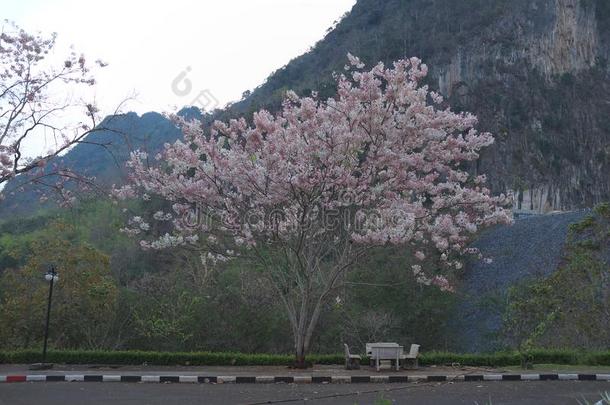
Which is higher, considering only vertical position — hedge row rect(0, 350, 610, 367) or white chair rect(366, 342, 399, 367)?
white chair rect(366, 342, 399, 367)

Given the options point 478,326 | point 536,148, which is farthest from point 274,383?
point 536,148

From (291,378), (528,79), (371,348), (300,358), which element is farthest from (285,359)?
(528,79)

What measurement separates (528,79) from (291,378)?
7203 cm

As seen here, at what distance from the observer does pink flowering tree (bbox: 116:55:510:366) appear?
1303cm

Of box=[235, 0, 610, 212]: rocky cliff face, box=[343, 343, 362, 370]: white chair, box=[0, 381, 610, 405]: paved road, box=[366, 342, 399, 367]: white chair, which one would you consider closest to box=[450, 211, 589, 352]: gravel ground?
box=[366, 342, 399, 367]: white chair

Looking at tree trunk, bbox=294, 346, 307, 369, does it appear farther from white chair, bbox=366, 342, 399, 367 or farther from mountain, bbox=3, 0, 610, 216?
mountain, bbox=3, 0, 610, 216

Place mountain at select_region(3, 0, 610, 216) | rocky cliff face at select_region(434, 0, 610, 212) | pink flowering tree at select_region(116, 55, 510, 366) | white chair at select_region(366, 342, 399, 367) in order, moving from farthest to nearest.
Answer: mountain at select_region(3, 0, 610, 216) < rocky cliff face at select_region(434, 0, 610, 212) < white chair at select_region(366, 342, 399, 367) < pink flowering tree at select_region(116, 55, 510, 366)

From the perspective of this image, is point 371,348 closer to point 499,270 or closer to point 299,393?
point 299,393

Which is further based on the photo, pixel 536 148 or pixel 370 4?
pixel 370 4

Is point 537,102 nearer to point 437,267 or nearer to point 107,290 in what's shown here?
point 437,267

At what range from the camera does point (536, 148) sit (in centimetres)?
7206

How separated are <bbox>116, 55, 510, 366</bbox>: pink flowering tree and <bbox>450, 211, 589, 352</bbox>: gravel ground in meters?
16.1

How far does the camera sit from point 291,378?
1205cm

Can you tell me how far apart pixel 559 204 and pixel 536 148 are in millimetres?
6609
